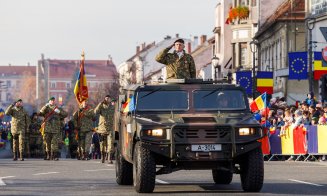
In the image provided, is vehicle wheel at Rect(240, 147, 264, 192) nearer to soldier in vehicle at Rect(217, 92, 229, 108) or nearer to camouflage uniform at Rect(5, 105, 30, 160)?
soldier in vehicle at Rect(217, 92, 229, 108)

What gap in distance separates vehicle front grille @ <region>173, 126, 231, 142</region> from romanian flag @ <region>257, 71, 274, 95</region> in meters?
33.0

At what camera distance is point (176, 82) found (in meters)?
18.0

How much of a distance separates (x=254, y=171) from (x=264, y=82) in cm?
3304

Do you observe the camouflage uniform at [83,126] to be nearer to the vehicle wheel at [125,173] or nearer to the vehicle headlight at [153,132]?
the vehicle wheel at [125,173]

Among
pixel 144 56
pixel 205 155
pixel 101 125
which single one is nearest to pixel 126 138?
pixel 205 155

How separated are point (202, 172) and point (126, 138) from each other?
589 cm

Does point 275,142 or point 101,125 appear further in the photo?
point 275,142

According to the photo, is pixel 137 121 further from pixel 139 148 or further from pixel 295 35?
pixel 295 35

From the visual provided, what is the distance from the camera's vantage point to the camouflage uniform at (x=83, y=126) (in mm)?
33375

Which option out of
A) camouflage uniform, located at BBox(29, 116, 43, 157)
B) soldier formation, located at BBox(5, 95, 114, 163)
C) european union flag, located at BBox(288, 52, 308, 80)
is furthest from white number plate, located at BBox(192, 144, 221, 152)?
european union flag, located at BBox(288, 52, 308, 80)

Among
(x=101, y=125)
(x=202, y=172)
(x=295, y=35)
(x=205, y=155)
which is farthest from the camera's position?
(x=295, y=35)

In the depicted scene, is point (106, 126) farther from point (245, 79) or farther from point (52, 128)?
point (245, 79)

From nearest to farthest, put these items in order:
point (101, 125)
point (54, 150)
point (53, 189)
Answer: point (53, 189), point (101, 125), point (54, 150)

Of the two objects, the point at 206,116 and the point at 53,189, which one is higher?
the point at 206,116
